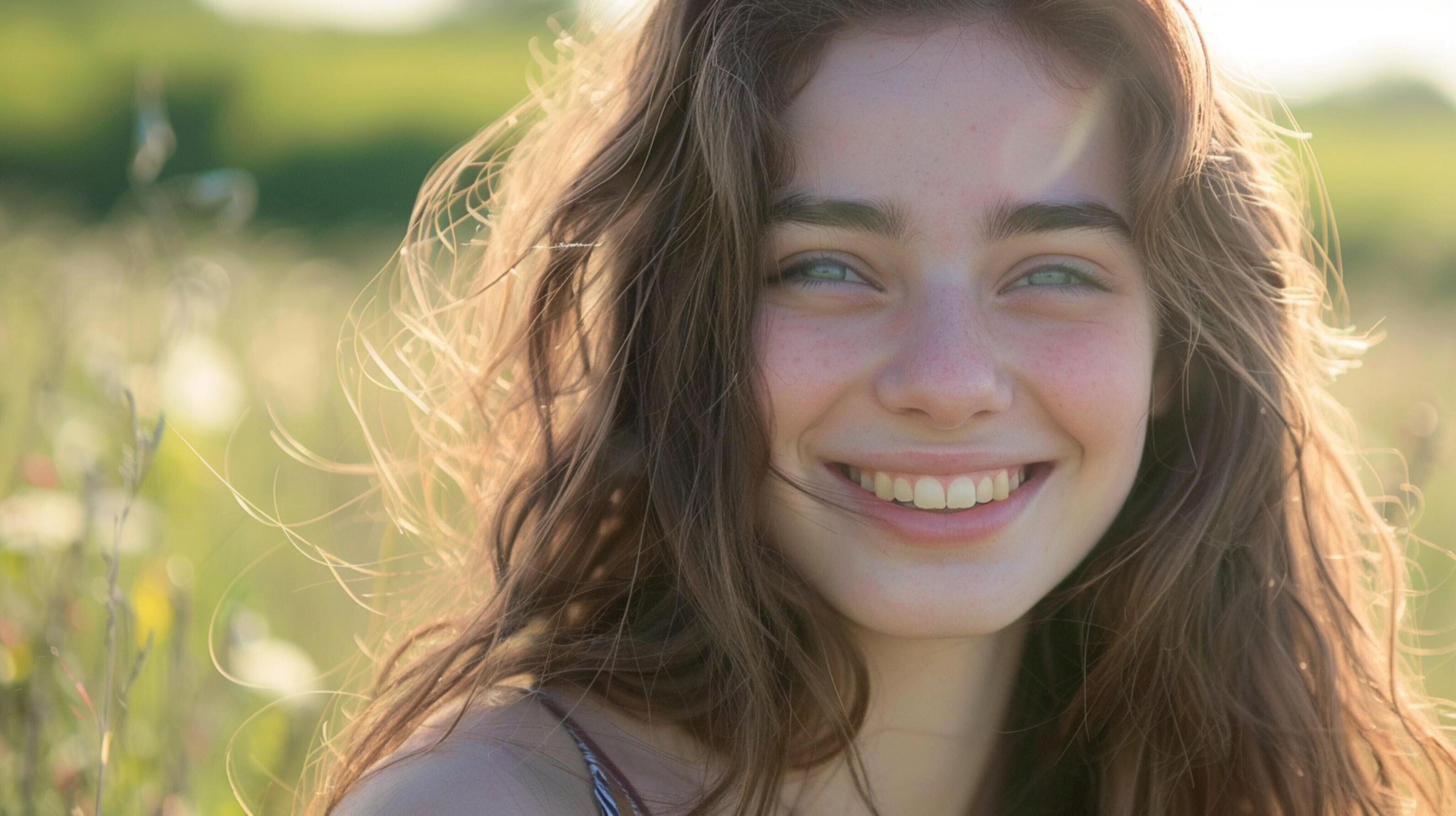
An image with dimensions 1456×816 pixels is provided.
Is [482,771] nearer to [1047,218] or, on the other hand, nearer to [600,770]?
[600,770]

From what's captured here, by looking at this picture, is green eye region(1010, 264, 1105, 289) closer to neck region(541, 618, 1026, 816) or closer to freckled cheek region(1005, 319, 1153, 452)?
freckled cheek region(1005, 319, 1153, 452)

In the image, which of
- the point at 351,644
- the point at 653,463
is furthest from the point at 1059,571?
the point at 351,644

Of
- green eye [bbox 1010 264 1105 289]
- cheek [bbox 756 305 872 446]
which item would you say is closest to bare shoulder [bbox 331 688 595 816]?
cheek [bbox 756 305 872 446]

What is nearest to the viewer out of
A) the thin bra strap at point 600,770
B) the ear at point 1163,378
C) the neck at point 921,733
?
the thin bra strap at point 600,770

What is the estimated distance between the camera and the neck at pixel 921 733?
178 cm

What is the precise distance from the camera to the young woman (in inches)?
63.7

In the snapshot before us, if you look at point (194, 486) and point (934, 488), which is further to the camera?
point (194, 486)

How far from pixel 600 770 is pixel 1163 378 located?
0.98m

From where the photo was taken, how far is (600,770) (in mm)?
1575

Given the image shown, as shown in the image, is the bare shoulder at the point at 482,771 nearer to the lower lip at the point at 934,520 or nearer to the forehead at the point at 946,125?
the lower lip at the point at 934,520

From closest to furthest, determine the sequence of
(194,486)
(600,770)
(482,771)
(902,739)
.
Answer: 1. (482,771)
2. (600,770)
3. (902,739)
4. (194,486)

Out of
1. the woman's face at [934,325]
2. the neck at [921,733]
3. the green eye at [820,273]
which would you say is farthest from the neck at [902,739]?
the green eye at [820,273]

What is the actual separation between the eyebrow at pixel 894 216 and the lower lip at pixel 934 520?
31cm

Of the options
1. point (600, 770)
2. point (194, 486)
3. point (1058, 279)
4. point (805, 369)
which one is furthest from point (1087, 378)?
point (194, 486)
